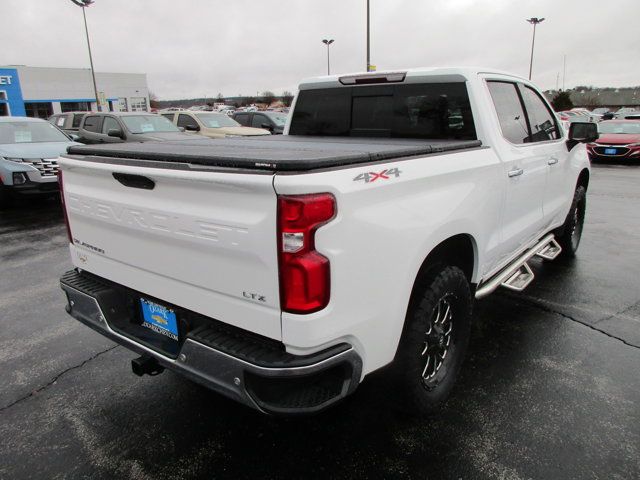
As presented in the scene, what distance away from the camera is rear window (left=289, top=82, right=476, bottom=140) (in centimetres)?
346

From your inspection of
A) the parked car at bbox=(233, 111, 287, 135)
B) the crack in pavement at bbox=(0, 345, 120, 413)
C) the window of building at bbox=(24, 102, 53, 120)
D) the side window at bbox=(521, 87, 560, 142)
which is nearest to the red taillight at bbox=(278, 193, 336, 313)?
the crack in pavement at bbox=(0, 345, 120, 413)

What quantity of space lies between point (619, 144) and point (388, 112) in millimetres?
14822

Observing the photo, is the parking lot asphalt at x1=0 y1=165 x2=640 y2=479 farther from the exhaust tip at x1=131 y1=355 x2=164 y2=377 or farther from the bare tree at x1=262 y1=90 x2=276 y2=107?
the bare tree at x1=262 y1=90 x2=276 y2=107

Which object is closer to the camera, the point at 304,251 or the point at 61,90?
the point at 304,251

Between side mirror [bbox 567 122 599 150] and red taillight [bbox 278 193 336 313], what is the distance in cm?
373

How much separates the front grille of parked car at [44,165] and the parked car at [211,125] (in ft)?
17.6

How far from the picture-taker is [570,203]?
5117mm

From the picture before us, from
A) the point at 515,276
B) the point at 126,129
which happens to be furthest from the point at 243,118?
the point at 515,276

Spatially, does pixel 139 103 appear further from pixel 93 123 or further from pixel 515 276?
pixel 515 276

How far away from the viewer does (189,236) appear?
2154 millimetres

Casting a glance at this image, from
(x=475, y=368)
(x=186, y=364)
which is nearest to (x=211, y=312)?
(x=186, y=364)

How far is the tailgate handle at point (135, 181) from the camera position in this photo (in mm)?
2312

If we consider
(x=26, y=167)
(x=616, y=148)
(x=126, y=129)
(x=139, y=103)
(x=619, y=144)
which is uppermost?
(x=139, y=103)

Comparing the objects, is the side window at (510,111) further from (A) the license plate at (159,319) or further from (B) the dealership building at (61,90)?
(B) the dealership building at (61,90)
